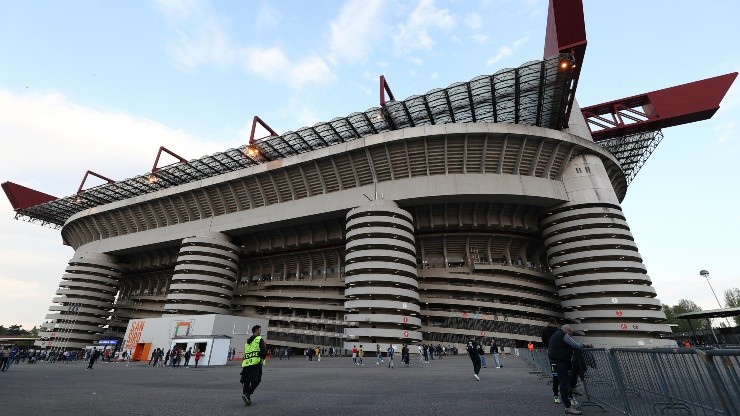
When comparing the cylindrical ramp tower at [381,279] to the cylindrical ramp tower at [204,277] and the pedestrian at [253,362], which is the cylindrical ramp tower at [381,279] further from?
the pedestrian at [253,362]

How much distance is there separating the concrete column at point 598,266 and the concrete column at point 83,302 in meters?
66.6

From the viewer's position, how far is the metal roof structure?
109 feet

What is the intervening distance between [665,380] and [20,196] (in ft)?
284

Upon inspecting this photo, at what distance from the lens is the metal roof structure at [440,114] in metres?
33.2

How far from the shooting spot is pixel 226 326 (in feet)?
120

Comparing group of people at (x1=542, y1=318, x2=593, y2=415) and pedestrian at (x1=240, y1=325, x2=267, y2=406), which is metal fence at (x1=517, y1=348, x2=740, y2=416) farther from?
pedestrian at (x1=240, y1=325, x2=267, y2=406)

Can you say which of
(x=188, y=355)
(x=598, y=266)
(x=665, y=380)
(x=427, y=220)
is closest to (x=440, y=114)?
(x=427, y=220)

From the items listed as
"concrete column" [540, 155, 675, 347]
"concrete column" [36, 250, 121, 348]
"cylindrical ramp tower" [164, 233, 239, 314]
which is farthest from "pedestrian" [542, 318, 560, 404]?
"concrete column" [36, 250, 121, 348]

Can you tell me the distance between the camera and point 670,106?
43375 mm

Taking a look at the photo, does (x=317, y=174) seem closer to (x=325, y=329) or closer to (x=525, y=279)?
(x=325, y=329)

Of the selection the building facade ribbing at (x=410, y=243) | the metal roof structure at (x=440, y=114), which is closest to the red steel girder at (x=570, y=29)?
the metal roof structure at (x=440, y=114)

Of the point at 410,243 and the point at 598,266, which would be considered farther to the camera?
the point at 410,243

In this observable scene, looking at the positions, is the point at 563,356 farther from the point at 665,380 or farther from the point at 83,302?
the point at 83,302

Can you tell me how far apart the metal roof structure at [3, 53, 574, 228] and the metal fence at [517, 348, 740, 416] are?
3043 cm
